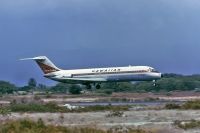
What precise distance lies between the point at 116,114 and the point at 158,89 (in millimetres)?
110665

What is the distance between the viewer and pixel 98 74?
113500 millimetres

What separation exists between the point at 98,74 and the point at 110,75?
289 cm

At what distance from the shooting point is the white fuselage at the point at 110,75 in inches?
4299

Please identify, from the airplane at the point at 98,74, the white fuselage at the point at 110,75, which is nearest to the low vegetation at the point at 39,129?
the white fuselage at the point at 110,75

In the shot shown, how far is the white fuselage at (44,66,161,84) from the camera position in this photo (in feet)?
358

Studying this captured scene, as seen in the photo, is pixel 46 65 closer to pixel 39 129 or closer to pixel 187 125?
pixel 187 125

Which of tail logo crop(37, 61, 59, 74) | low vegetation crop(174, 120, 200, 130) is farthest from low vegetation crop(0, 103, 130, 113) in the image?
tail logo crop(37, 61, 59, 74)

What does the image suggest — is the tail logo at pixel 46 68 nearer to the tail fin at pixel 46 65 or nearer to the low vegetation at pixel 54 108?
the tail fin at pixel 46 65

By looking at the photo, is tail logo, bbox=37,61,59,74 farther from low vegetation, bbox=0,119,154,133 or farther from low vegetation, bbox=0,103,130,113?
low vegetation, bbox=0,119,154,133

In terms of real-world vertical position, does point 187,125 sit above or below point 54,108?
below

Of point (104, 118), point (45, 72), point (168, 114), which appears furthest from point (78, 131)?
point (45, 72)

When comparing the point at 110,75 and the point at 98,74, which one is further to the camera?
the point at 98,74

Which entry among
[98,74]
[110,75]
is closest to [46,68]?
[98,74]

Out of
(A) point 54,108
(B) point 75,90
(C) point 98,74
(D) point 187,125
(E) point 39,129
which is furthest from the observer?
(B) point 75,90
